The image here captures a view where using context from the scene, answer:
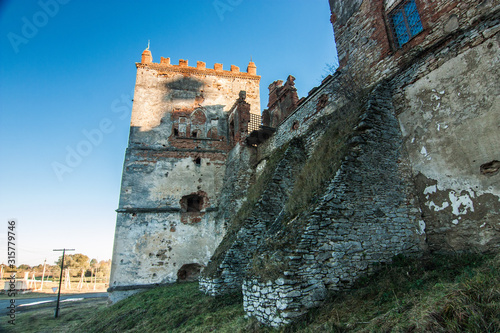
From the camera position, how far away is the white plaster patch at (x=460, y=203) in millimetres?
4590

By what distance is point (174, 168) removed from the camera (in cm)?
1466

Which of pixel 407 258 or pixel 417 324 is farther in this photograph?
pixel 407 258

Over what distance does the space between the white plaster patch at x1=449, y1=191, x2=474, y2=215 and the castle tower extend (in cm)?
953

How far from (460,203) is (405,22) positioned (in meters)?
4.68

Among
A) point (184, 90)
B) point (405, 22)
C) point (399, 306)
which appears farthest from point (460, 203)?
point (184, 90)

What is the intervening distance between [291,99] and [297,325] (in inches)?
390

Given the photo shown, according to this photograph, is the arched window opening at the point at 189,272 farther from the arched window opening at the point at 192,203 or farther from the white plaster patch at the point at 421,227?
the white plaster patch at the point at 421,227

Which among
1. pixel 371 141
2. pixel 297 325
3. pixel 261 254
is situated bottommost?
pixel 297 325

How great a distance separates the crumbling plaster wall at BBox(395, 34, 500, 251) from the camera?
4344 millimetres

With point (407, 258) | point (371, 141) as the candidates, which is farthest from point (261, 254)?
point (371, 141)

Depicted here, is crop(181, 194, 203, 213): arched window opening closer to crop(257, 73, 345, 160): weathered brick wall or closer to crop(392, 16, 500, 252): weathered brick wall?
crop(257, 73, 345, 160): weathered brick wall

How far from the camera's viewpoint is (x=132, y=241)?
41.9ft

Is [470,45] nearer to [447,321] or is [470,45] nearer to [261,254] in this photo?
[447,321]

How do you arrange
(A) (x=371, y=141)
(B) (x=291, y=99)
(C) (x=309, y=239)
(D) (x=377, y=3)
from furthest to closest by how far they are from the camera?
(B) (x=291, y=99) < (D) (x=377, y=3) < (A) (x=371, y=141) < (C) (x=309, y=239)
